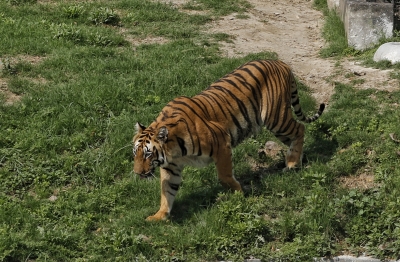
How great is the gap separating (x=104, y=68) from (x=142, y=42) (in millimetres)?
1305

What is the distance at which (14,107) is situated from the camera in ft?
28.1

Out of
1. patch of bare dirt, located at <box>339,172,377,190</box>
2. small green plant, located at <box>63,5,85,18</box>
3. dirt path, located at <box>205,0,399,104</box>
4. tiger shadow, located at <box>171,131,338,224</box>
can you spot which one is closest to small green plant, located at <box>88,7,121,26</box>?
small green plant, located at <box>63,5,85,18</box>

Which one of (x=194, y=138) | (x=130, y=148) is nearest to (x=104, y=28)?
(x=130, y=148)

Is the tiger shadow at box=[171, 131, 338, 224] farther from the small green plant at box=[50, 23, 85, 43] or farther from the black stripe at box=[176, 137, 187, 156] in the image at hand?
the small green plant at box=[50, 23, 85, 43]

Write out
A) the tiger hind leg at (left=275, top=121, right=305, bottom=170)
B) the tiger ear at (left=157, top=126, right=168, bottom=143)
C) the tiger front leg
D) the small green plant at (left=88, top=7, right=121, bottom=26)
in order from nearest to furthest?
the tiger ear at (left=157, top=126, right=168, bottom=143), the tiger front leg, the tiger hind leg at (left=275, top=121, right=305, bottom=170), the small green plant at (left=88, top=7, right=121, bottom=26)

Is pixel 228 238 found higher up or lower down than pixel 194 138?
lower down

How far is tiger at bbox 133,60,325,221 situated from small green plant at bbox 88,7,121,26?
14.0 ft

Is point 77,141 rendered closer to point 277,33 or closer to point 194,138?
point 194,138

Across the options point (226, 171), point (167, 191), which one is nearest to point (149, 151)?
point (167, 191)

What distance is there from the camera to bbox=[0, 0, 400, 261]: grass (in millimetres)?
6434

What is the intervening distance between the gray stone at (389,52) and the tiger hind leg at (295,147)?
8.01 feet

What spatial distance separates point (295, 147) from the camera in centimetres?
768

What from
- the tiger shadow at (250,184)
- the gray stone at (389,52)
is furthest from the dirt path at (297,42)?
the tiger shadow at (250,184)

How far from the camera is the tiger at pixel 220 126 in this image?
257 inches
